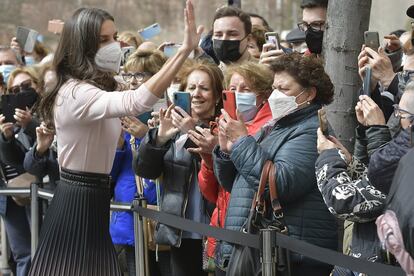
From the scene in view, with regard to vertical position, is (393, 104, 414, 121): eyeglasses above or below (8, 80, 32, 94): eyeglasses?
above

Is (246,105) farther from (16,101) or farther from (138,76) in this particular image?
(16,101)

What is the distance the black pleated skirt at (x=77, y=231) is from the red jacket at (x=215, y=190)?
69 centimetres

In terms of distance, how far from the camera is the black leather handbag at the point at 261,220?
5.09m

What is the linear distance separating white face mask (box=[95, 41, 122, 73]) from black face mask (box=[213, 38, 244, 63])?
1.73 metres

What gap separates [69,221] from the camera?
5648mm

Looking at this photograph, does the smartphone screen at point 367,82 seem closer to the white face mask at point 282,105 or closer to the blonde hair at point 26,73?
the white face mask at point 282,105

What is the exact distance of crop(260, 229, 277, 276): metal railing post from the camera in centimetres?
493

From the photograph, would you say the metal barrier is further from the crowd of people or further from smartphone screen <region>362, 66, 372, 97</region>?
smartphone screen <region>362, 66, 372, 97</region>

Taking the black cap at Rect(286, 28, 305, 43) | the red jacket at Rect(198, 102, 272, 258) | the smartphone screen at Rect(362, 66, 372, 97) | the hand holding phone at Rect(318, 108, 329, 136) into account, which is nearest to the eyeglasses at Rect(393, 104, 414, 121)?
the hand holding phone at Rect(318, 108, 329, 136)

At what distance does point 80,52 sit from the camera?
5531mm

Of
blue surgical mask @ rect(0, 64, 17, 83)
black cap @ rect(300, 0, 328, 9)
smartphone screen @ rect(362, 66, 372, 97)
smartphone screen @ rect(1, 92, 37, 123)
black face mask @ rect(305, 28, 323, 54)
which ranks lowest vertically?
blue surgical mask @ rect(0, 64, 17, 83)

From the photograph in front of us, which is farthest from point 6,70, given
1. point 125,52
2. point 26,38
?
point 125,52

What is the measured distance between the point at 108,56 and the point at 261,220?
1.30 m

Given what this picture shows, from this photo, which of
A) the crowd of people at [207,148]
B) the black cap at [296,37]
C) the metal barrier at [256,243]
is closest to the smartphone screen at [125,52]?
the crowd of people at [207,148]
